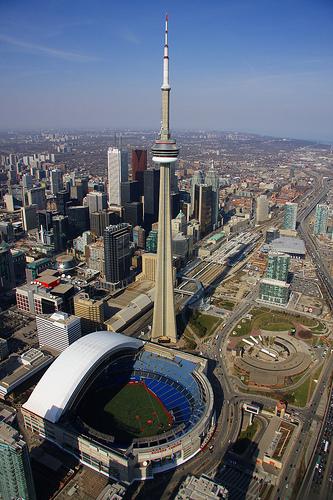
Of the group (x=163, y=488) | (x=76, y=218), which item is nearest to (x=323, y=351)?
(x=163, y=488)

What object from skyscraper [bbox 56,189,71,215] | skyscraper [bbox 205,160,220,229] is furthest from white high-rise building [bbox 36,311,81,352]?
skyscraper [bbox 205,160,220,229]

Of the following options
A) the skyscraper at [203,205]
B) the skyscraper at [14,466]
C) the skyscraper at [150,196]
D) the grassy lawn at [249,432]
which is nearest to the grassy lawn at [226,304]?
the grassy lawn at [249,432]

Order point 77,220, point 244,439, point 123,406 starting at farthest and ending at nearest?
point 77,220
point 123,406
point 244,439

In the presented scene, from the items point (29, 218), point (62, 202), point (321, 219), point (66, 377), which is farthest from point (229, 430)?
point (29, 218)

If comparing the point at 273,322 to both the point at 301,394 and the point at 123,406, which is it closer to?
the point at 301,394

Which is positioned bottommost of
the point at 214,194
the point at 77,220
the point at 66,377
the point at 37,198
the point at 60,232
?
the point at 66,377

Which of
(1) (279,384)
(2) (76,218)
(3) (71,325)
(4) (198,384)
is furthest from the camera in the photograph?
(2) (76,218)

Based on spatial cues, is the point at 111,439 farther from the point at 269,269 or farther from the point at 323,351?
the point at 269,269
